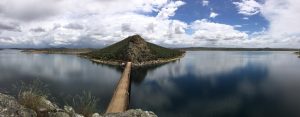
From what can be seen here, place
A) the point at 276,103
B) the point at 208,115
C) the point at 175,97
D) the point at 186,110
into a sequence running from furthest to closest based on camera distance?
the point at 175,97
the point at 276,103
the point at 186,110
the point at 208,115

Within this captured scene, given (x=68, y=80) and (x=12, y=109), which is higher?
(x=12, y=109)

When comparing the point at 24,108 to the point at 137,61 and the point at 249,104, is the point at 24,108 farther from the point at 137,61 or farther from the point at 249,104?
the point at 137,61

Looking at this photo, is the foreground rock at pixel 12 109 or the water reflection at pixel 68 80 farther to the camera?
the water reflection at pixel 68 80

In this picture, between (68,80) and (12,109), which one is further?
(68,80)

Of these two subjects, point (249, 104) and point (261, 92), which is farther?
point (261, 92)

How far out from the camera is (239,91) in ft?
226

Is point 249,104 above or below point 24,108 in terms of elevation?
below

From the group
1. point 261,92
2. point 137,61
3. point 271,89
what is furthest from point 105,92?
point 137,61

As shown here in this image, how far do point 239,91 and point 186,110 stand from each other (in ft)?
81.2

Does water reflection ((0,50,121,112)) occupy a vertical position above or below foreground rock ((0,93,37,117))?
below

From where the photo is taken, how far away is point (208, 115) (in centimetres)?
4622

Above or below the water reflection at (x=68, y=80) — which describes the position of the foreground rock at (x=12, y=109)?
above

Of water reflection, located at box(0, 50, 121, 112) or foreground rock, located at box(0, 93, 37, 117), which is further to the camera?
water reflection, located at box(0, 50, 121, 112)

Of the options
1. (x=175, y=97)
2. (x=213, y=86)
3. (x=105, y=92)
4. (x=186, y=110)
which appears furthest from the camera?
(x=213, y=86)
